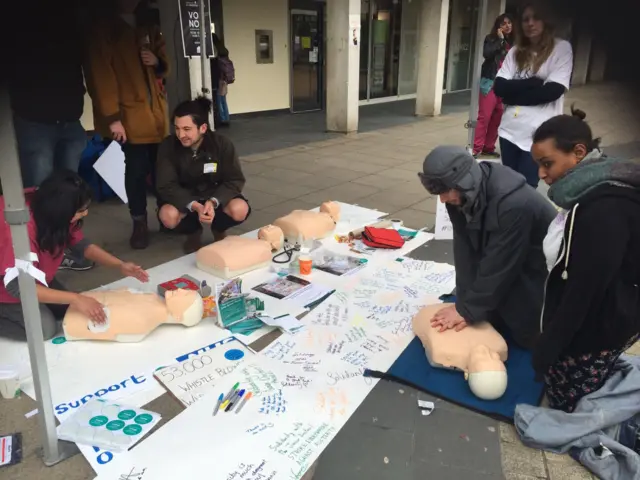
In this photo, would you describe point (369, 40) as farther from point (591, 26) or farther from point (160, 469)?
point (591, 26)

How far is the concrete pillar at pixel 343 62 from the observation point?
777 cm

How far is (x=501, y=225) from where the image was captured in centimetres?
212

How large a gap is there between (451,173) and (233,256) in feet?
5.17

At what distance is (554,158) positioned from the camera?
1.77m

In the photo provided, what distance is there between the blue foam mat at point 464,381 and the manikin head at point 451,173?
76 centimetres

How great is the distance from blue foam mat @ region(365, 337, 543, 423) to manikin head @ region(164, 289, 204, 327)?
89 centimetres

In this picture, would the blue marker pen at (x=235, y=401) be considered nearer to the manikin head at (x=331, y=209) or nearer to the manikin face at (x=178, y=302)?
the manikin face at (x=178, y=302)

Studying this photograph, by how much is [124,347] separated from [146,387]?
0.35 meters

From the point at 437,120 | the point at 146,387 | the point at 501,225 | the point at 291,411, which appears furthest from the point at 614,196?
the point at 437,120

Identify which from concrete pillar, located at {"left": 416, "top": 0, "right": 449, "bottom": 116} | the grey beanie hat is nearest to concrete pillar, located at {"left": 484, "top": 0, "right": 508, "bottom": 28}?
the grey beanie hat

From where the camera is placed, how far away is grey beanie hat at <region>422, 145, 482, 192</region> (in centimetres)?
199

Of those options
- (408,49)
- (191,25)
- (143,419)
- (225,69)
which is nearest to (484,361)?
(143,419)

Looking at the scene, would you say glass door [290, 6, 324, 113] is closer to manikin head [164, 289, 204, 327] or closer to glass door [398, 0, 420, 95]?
glass door [398, 0, 420, 95]

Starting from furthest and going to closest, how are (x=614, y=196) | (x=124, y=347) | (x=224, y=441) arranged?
(x=124, y=347) < (x=224, y=441) < (x=614, y=196)
